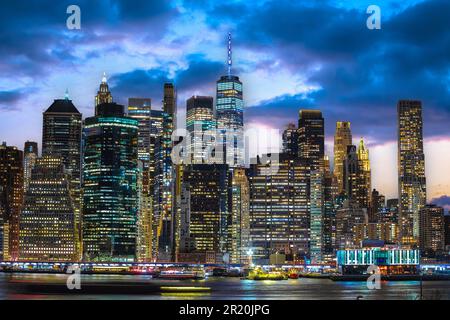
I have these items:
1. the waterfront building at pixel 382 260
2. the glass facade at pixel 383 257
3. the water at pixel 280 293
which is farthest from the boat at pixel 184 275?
the glass facade at pixel 383 257

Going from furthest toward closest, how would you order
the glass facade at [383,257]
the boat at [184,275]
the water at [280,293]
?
the glass facade at [383,257], the boat at [184,275], the water at [280,293]

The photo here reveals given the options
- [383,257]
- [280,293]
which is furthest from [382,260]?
[280,293]

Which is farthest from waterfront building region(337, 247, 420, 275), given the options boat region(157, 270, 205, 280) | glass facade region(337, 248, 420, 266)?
boat region(157, 270, 205, 280)

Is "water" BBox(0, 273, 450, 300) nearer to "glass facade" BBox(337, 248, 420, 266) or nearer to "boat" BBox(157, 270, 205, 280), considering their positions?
"boat" BBox(157, 270, 205, 280)

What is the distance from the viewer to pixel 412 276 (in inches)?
6068

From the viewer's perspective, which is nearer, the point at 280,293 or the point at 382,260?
the point at 280,293

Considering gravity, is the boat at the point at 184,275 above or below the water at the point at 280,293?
below

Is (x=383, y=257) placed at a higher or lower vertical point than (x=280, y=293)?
higher

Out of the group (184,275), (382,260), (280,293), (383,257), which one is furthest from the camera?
(383,257)

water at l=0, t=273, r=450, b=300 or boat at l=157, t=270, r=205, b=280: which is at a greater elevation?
water at l=0, t=273, r=450, b=300

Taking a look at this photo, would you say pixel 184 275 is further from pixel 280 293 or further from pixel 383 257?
pixel 280 293

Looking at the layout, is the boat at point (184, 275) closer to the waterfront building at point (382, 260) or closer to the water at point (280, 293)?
the water at point (280, 293)
